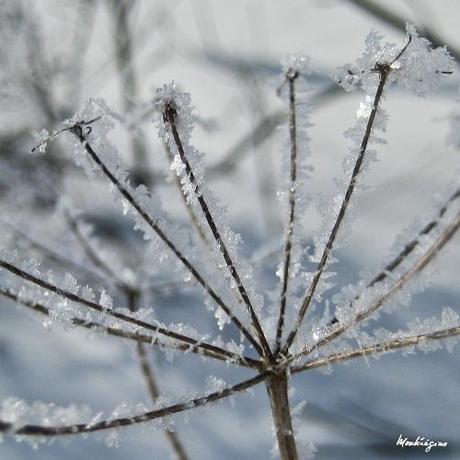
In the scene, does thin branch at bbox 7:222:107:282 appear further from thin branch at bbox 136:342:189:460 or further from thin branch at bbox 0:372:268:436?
thin branch at bbox 0:372:268:436

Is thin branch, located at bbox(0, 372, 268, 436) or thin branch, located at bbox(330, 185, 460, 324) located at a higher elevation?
thin branch, located at bbox(330, 185, 460, 324)

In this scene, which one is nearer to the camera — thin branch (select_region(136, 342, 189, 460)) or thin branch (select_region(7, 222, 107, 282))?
thin branch (select_region(136, 342, 189, 460))

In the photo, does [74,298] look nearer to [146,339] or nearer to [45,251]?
[146,339]

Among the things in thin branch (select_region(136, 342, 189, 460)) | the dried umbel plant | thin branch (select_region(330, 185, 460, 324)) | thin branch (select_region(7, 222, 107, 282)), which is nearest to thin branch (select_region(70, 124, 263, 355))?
the dried umbel plant

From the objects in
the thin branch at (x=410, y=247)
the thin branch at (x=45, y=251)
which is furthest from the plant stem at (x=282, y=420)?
the thin branch at (x=45, y=251)

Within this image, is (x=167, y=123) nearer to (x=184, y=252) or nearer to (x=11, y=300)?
(x=184, y=252)

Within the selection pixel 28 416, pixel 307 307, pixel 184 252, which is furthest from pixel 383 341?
pixel 28 416

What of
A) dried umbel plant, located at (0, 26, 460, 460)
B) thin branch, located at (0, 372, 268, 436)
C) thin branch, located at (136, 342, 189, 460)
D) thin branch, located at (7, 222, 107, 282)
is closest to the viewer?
thin branch, located at (0, 372, 268, 436)
